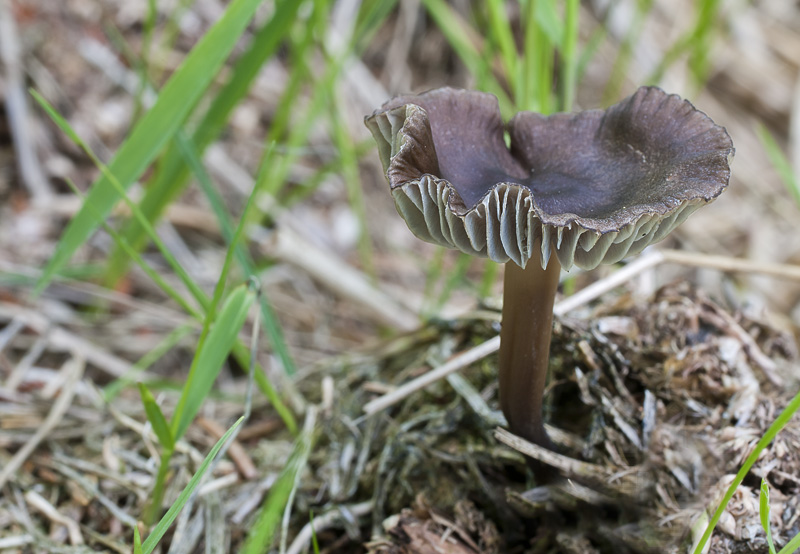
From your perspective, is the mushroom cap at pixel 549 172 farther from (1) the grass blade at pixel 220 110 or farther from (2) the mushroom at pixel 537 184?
(1) the grass blade at pixel 220 110

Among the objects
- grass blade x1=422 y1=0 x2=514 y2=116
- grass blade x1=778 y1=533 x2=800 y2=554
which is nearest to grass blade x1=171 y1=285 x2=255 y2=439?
grass blade x1=778 y1=533 x2=800 y2=554

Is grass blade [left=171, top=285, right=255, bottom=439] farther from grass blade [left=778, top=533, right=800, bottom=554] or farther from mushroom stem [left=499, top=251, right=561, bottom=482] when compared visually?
grass blade [left=778, top=533, right=800, bottom=554]

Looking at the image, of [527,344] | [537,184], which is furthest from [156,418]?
[537,184]

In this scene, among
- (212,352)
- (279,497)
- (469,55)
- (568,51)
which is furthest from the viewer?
(469,55)

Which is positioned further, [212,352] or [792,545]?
[212,352]

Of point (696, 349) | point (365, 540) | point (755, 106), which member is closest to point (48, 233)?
point (365, 540)

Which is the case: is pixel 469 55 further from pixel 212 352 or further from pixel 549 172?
pixel 212 352

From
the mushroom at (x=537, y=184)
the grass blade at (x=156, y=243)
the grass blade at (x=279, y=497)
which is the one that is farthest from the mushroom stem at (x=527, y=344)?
the grass blade at (x=156, y=243)
